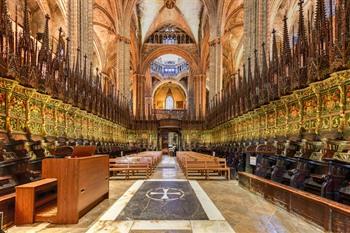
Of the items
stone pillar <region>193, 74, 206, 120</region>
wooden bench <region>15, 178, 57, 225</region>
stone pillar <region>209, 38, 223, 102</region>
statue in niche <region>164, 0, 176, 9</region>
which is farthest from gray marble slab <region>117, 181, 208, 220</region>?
statue in niche <region>164, 0, 176, 9</region>

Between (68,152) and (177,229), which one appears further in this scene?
(68,152)

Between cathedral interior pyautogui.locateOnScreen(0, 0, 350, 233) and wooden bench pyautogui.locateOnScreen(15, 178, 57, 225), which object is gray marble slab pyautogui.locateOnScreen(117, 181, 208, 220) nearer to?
cathedral interior pyautogui.locateOnScreen(0, 0, 350, 233)

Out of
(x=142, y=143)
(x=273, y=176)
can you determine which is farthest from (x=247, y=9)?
(x=142, y=143)

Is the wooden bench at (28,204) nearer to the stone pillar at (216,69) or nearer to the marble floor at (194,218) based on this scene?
the marble floor at (194,218)

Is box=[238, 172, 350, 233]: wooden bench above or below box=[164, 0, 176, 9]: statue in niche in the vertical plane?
below

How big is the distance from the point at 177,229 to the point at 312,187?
2.67 meters

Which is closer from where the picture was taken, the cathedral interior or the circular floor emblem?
the cathedral interior

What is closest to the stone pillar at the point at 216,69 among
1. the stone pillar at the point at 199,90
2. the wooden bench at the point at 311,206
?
the stone pillar at the point at 199,90

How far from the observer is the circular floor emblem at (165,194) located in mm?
4910

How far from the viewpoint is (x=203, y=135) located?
2159 centimetres

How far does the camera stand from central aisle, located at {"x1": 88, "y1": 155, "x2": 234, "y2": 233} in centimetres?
323

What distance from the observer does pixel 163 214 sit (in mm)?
3816

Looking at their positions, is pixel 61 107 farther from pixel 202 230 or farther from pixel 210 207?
pixel 202 230

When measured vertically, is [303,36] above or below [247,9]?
below
